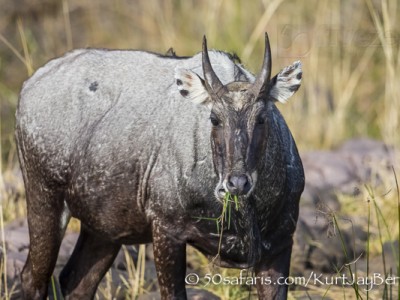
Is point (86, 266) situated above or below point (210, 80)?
below

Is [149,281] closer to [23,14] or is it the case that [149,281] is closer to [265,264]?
[265,264]

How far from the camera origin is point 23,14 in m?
17.0

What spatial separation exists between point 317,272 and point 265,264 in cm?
252

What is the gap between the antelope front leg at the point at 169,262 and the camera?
6324 mm

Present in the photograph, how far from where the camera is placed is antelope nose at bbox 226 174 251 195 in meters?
5.65

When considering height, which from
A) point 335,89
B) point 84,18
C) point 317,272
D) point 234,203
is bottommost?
point 317,272

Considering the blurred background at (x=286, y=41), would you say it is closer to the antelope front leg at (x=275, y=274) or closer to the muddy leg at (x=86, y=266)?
the muddy leg at (x=86, y=266)

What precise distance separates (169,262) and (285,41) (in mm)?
7121

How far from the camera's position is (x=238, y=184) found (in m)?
5.65

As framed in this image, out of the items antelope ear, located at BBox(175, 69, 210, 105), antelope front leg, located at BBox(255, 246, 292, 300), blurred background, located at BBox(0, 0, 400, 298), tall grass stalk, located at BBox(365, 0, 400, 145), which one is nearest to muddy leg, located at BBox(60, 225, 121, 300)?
antelope front leg, located at BBox(255, 246, 292, 300)

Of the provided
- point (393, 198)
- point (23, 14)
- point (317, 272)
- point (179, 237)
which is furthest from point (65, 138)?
point (23, 14)

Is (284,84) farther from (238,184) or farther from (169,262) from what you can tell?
(169,262)

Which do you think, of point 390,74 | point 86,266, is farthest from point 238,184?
point 390,74

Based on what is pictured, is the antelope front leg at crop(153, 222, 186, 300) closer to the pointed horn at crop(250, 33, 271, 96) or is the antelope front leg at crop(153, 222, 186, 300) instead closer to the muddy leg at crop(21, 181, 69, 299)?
the pointed horn at crop(250, 33, 271, 96)
